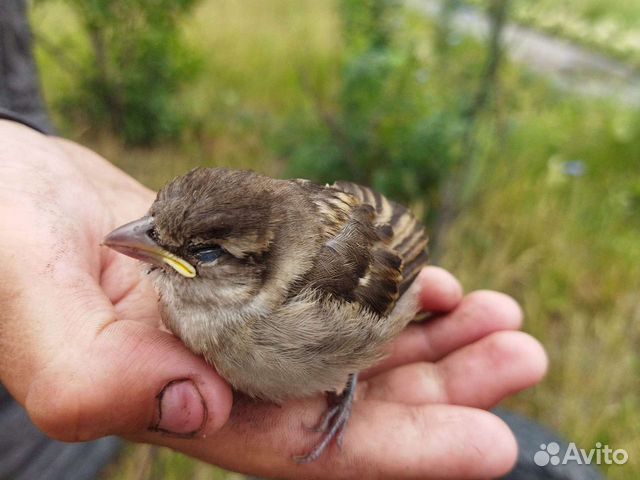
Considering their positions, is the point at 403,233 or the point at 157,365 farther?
the point at 403,233

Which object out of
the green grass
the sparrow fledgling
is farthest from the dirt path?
the sparrow fledgling

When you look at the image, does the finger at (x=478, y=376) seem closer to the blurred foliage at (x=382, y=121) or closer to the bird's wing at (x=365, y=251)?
the bird's wing at (x=365, y=251)

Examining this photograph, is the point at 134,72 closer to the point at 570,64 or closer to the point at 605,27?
the point at 570,64

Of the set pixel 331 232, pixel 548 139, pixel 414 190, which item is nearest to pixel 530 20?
pixel 414 190

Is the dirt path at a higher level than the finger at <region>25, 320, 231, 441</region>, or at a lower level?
lower

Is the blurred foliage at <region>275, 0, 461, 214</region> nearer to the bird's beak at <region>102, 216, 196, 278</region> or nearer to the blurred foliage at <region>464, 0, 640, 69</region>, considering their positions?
the bird's beak at <region>102, 216, 196, 278</region>

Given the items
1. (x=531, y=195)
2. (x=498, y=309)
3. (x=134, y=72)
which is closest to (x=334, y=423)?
(x=498, y=309)

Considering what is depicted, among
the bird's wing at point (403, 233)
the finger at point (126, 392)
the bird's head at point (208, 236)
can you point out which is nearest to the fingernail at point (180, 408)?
the finger at point (126, 392)

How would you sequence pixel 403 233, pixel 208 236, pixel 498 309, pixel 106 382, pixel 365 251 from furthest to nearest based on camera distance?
pixel 498 309, pixel 403 233, pixel 365 251, pixel 208 236, pixel 106 382
